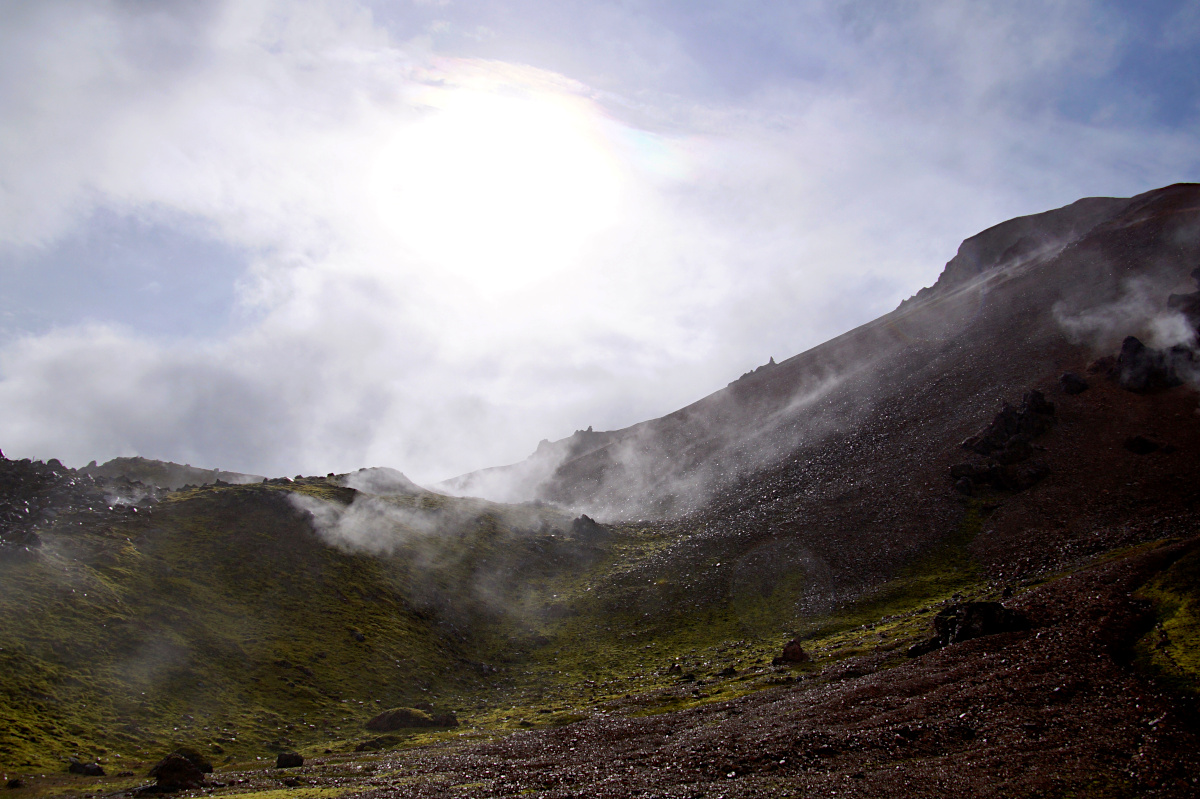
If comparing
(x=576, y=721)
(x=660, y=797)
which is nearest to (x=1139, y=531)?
(x=576, y=721)

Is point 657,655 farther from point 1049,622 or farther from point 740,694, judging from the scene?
point 1049,622

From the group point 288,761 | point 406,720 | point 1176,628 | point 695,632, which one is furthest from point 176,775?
point 1176,628

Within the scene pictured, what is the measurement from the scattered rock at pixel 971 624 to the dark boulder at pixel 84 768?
245 feet

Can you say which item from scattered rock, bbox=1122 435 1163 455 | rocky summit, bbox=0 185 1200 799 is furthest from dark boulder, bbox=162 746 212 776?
scattered rock, bbox=1122 435 1163 455

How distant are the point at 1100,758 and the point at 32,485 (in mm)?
132616

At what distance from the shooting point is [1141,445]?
106 m

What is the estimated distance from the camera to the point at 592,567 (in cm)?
13725

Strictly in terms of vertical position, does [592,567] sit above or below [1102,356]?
below

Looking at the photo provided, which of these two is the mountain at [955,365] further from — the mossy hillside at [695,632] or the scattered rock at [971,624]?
the scattered rock at [971,624]

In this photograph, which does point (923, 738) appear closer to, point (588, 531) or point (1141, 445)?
point (1141, 445)

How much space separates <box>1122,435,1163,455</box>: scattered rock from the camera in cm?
10531

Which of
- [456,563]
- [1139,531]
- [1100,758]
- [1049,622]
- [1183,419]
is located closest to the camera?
[1100,758]

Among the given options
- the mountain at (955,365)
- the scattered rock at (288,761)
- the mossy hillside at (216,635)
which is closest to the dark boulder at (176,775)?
the scattered rock at (288,761)

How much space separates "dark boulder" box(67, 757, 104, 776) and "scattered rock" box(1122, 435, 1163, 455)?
468 feet
